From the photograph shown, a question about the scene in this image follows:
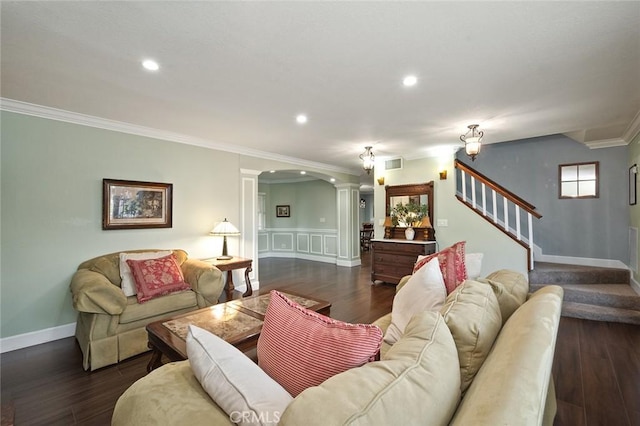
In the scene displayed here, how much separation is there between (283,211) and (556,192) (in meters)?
6.51

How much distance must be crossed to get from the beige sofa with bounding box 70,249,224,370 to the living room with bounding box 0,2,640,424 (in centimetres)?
50

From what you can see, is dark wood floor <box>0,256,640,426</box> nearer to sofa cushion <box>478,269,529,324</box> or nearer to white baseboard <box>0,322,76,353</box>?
white baseboard <box>0,322,76,353</box>

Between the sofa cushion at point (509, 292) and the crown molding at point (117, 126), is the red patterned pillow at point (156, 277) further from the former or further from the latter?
the sofa cushion at point (509, 292)

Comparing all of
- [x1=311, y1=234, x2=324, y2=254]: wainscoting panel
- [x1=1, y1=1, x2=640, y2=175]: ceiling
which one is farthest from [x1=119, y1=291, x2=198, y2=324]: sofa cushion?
[x1=311, y1=234, x2=324, y2=254]: wainscoting panel

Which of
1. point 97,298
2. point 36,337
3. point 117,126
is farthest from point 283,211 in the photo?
point 97,298

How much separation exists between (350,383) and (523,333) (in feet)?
2.24

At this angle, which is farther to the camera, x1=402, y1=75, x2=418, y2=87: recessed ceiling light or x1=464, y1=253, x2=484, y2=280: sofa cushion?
x1=402, y1=75, x2=418, y2=87: recessed ceiling light

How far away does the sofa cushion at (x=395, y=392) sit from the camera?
0.59 m

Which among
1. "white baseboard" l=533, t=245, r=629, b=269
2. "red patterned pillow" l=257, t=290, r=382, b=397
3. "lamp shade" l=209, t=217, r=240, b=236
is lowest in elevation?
"white baseboard" l=533, t=245, r=629, b=269

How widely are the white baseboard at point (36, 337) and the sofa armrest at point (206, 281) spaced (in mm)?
1317

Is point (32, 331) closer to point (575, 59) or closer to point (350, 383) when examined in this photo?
point (350, 383)

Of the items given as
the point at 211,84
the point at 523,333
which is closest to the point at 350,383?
the point at 523,333

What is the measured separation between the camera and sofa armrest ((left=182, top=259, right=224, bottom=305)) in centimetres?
315

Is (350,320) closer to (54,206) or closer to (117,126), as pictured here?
(54,206)
